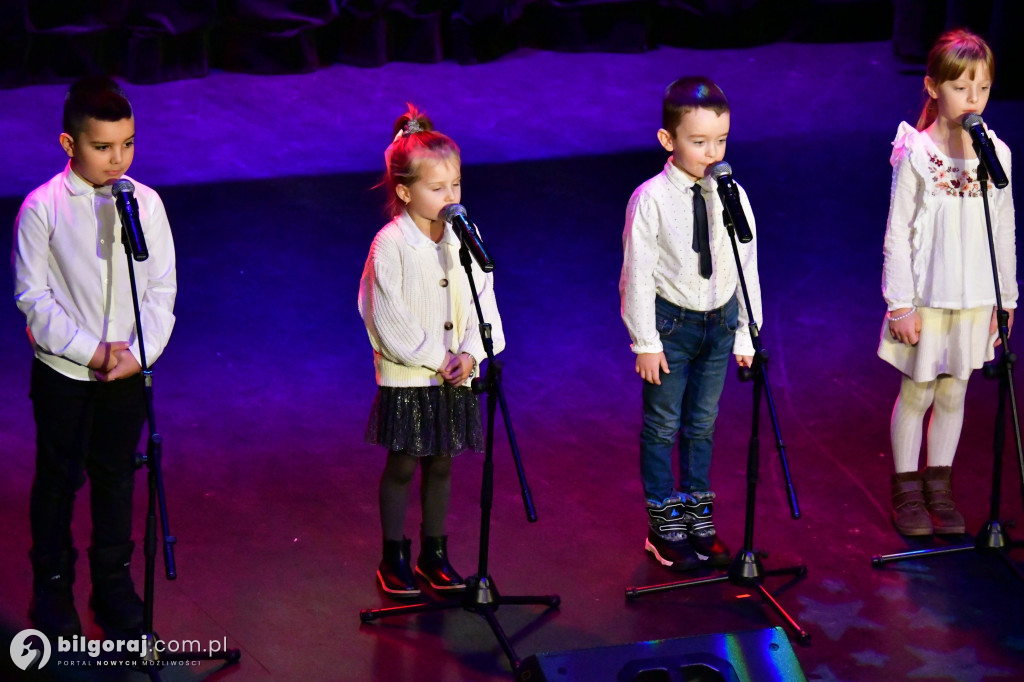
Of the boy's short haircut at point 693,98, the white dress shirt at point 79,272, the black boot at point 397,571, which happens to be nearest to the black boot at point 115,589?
the white dress shirt at point 79,272

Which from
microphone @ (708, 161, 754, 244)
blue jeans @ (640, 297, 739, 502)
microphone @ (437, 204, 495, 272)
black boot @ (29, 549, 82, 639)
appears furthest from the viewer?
blue jeans @ (640, 297, 739, 502)

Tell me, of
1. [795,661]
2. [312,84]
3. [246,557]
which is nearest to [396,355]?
[246,557]

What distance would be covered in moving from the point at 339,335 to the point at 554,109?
321cm

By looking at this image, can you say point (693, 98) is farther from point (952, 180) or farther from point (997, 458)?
point (997, 458)

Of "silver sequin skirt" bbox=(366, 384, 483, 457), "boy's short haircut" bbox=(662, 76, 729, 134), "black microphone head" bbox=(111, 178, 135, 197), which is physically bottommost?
"silver sequin skirt" bbox=(366, 384, 483, 457)

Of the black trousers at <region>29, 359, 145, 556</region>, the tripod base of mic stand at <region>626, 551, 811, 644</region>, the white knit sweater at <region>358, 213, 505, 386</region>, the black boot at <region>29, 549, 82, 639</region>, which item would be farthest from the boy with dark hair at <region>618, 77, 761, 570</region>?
the black boot at <region>29, 549, 82, 639</region>

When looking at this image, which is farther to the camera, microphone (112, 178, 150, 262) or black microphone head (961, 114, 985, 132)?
black microphone head (961, 114, 985, 132)

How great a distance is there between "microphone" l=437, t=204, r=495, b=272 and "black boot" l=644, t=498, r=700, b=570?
1.08 meters

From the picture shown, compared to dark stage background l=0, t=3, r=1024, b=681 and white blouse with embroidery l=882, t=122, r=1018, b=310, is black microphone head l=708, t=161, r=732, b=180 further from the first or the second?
dark stage background l=0, t=3, r=1024, b=681

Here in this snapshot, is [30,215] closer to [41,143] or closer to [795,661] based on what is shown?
[795,661]

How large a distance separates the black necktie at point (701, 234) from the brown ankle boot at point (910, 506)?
95cm

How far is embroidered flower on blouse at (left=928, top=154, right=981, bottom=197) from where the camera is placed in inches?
141
